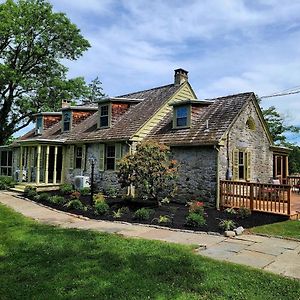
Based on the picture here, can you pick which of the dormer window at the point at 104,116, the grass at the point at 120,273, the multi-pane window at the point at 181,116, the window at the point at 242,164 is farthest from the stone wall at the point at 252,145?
the dormer window at the point at 104,116

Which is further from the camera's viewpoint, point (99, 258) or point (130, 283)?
point (99, 258)

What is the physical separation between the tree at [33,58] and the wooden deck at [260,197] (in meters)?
22.9

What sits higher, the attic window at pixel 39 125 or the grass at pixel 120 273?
the attic window at pixel 39 125

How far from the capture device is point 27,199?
15.0 metres

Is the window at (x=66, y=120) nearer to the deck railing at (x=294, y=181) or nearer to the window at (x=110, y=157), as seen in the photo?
the window at (x=110, y=157)

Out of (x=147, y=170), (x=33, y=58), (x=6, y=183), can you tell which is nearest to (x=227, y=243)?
(x=147, y=170)

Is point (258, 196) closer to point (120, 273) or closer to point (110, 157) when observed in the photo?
point (120, 273)

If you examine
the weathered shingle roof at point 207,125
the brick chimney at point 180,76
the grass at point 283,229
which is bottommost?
the grass at point 283,229

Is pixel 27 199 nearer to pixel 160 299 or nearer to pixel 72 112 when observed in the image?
pixel 72 112

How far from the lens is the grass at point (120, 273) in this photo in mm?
4352

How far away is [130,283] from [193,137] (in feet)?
30.4

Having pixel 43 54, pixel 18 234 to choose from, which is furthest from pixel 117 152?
pixel 43 54

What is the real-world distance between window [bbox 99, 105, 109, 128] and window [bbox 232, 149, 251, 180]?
775 centimetres

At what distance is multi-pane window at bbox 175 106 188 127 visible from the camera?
14.7 meters
